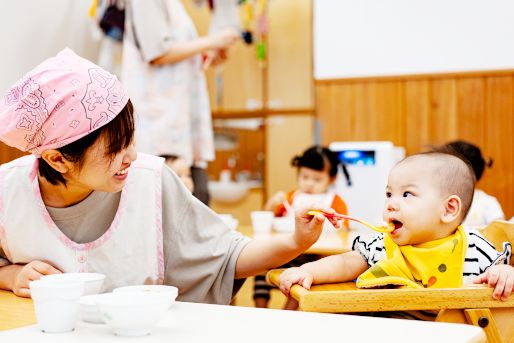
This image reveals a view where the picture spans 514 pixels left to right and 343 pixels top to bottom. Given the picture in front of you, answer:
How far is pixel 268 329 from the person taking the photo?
1069 millimetres

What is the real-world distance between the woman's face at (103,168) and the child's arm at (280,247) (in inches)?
14.0

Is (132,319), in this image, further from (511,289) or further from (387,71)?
(387,71)

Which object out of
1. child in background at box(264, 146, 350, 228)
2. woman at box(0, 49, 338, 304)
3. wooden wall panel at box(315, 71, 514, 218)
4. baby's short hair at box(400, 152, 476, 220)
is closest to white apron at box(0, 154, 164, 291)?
woman at box(0, 49, 338, 304)

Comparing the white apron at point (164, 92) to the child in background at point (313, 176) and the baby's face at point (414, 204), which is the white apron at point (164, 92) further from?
the baby's face at point (414, 204)

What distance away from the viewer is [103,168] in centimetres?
147

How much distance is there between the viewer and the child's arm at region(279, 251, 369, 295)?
151cm

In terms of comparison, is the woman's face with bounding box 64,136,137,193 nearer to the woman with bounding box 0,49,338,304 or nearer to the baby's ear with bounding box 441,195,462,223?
the woman with bounding box 0,49,338,304

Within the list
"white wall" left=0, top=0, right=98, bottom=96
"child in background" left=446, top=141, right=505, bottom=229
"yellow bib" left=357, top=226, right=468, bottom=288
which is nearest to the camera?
"yellow bib" left=357, top=226, right=468, bottom=288

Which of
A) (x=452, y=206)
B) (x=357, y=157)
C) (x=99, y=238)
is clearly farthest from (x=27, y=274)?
(x=357, y=157)

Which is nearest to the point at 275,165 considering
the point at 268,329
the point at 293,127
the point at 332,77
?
the point at 293,127

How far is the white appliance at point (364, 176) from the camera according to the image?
13.0 ft

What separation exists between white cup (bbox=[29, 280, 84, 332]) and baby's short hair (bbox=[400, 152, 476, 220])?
97 cm

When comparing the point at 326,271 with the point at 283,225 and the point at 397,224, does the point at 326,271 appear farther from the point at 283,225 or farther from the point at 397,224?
the point at 283,225

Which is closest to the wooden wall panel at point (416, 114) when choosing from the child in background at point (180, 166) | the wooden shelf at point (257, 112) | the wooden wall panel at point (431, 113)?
the wooden wall panel at point (431, 113)
